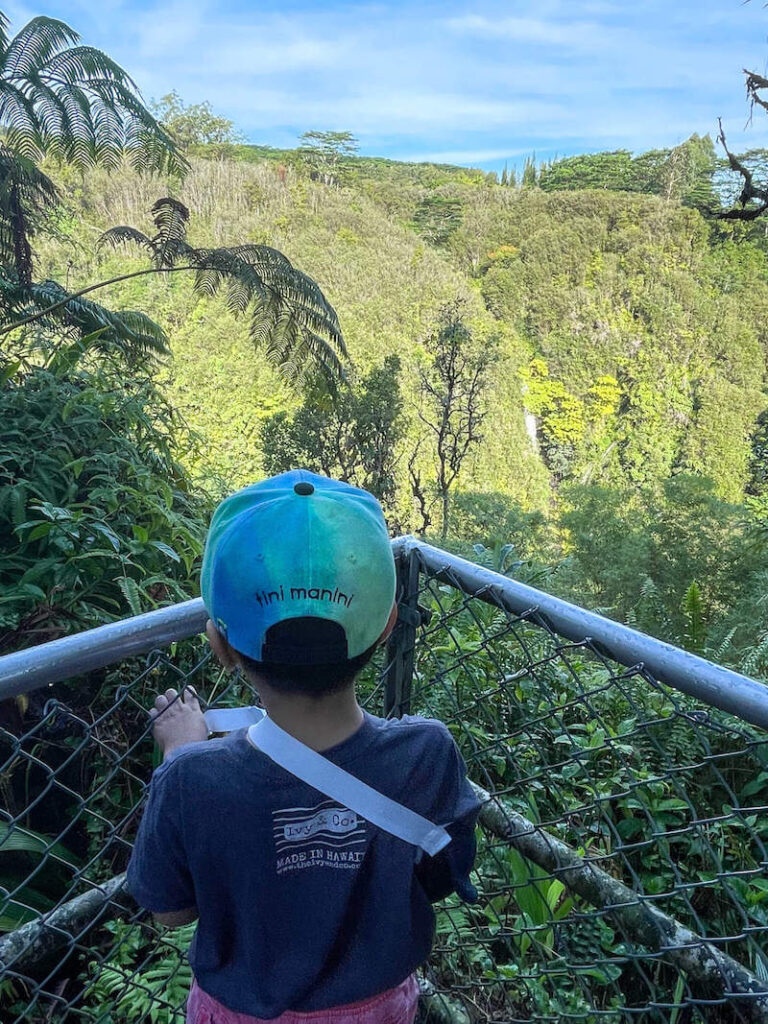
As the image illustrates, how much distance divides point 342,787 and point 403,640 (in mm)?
564

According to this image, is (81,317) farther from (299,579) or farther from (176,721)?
(299,579)

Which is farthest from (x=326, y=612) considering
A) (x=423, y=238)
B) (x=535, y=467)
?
(x=423, y=238)

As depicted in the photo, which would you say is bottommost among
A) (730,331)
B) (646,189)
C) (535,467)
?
(535,467)

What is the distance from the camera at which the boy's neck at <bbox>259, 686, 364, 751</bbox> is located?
0.81 metres

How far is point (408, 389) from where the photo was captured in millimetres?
28281

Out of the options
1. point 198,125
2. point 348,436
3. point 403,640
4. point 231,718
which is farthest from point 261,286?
point 198,125

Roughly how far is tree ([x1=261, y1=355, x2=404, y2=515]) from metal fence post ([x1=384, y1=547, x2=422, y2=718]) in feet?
39.4

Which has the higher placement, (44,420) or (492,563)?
(44,420)

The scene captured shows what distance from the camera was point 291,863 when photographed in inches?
31.9

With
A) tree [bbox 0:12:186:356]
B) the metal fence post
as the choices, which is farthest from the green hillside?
the metal fence post

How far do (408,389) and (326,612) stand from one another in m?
27.9

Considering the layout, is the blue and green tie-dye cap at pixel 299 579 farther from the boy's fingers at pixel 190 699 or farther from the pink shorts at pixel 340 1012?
the pink shorts at pixel 340 1012

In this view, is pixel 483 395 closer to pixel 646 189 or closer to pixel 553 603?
pixel 646 189

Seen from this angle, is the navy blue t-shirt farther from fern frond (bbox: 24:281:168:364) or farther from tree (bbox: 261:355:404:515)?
tree (bbox: 261:355:404:515)
